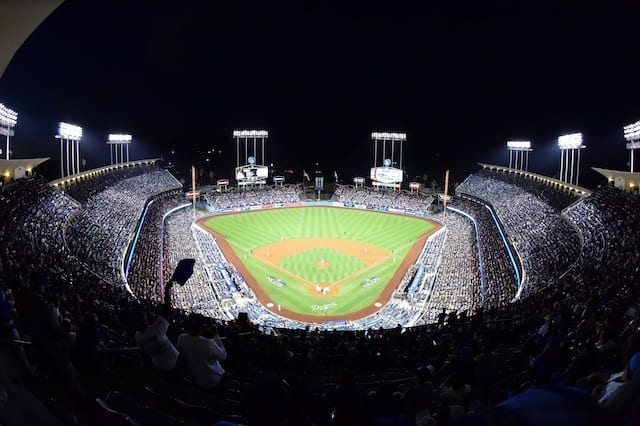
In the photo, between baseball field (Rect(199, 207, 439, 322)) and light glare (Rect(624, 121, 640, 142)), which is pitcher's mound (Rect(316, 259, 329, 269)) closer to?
baseball field (Rect(199, 207, 439, 322))

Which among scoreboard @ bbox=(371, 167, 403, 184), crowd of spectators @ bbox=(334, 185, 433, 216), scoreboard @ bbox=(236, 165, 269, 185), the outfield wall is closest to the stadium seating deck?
the outfield wall

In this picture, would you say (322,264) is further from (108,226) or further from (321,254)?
(108,226)

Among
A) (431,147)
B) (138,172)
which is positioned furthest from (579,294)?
(431,147)

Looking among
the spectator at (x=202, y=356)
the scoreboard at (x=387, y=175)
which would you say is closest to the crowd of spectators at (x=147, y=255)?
the spectator at (x=202, y=356)

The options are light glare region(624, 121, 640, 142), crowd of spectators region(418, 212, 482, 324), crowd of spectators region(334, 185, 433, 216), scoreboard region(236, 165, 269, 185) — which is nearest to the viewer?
crowd of spectators region(418, 212, 482, 324)

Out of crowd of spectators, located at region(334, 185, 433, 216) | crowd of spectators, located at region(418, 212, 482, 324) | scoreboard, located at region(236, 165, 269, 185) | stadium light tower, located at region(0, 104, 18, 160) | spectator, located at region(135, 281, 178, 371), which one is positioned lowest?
crowd of spectators, located at region(418, 212, 482, 324)

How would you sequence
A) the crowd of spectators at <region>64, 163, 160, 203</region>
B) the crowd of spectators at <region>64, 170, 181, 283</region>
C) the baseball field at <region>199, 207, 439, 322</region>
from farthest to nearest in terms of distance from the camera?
the crowd of spectators at <region>64, 163, 160, 203</region>, the baseball field at <region>199, 207, 439, 322</region>, the crowd of spectators at <region>64, 170, 181, 283</region>
